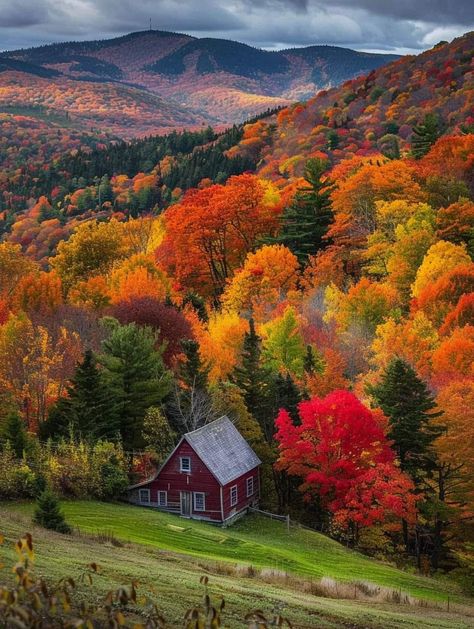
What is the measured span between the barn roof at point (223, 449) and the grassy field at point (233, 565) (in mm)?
3266

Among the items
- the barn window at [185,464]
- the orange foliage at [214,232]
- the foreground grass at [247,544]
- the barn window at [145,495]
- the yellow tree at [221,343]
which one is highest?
the orange foliage at [214,232]

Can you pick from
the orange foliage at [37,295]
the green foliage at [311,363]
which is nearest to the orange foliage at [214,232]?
the orange foliage at [37,295]

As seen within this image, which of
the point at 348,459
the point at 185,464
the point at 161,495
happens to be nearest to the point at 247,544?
the point at 348,459

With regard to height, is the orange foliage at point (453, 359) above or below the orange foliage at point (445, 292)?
below

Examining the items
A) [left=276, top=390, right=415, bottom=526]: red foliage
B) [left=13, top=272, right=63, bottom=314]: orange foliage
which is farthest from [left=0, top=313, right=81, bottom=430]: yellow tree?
[left=276, top=390, right=415, bottom=526]: red foliage

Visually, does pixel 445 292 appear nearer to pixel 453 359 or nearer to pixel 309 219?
pixel 453 359

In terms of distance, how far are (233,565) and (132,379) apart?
22920mm

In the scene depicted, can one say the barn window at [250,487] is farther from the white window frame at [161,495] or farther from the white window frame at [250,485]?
the white window frame at [161,495]

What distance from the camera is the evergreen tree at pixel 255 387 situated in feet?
179

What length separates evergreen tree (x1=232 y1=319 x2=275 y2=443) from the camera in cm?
5469

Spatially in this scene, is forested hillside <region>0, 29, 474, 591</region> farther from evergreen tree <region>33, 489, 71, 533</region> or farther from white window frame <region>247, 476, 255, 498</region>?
evergreen tree <region>33, 489, 71, 533</region>

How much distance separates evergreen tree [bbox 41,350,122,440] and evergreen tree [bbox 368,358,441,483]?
16.0 meters

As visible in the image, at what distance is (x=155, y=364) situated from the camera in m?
52.9

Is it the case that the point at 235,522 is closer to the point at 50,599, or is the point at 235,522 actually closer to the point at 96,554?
the point at 96,554
